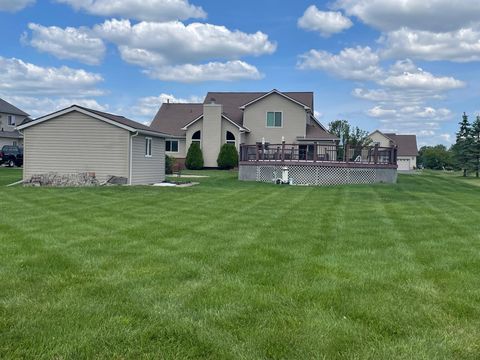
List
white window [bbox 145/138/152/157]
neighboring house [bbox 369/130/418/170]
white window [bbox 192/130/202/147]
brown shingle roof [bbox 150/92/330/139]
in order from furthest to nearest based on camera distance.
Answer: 1. neighboring house [bbox 369/130/418/170]
2. brown shingle roof [bbox 150/92/330/139]
3. white window [bbox 192/130/202/147]
4. white window [bbox 145/138/152/157]

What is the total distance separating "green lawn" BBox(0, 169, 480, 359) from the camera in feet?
12.7

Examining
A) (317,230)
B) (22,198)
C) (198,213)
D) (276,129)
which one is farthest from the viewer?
(276,129)

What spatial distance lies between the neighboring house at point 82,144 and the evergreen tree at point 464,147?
36.5 meters

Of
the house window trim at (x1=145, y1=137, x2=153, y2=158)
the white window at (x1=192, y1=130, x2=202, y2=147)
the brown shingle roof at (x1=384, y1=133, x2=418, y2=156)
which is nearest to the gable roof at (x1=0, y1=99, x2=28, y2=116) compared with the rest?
the white window at (x1=192, y1=130, x2=202, y2=147)

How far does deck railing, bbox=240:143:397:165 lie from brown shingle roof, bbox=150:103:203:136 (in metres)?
17.0

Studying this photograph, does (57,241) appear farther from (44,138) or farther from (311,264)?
(44,138)

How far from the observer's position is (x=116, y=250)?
23.3ft

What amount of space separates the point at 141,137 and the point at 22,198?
28.4 ft

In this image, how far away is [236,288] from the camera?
5293 millimetres

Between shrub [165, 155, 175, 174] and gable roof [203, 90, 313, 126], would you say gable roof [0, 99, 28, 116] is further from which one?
shrub [165, 155, 175, 174]

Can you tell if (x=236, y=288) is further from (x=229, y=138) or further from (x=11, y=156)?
(x=11, y=156)

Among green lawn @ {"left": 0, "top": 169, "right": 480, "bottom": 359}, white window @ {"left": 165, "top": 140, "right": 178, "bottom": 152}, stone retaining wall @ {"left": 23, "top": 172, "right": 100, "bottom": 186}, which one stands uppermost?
white window @ {"left": 165, "top": 140, "right": 178, "bottom": 152}

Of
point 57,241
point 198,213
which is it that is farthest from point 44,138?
point 57,241

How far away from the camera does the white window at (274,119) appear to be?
130ft
